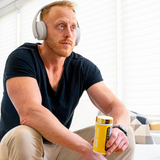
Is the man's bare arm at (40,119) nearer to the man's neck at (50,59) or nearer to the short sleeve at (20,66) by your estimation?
the short sleeve at (20,66)

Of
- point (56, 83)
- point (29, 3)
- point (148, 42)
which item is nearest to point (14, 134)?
point (56, 83)

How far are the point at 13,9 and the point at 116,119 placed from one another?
321 cm

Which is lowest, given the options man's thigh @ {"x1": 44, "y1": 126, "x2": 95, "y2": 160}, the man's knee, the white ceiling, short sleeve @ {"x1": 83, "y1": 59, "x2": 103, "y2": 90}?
man's thigh @ {"x1": 44, "y1": 126, "x2": 95, "y2": 160}

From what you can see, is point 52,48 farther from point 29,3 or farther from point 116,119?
point 29,3

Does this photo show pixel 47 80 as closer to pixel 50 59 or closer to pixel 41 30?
pixel 50 59

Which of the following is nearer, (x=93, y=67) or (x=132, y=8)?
(x=93, y=67)

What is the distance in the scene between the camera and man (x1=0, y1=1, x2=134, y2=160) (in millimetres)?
832

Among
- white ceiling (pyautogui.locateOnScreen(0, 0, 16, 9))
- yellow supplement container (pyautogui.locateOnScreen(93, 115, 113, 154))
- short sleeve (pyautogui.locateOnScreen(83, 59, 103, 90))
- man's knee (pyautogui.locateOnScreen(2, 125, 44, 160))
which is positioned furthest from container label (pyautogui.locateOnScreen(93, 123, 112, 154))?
white ceiling (pyautogui.locateOnScreen(0, 0, 16, 9))

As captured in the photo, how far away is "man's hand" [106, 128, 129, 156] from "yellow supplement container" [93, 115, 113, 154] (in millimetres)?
18

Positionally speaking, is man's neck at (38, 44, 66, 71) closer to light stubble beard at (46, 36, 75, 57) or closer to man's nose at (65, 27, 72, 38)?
light stubble beard at (46, 36, 75, 57)

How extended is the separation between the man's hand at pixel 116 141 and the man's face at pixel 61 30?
1.91ft

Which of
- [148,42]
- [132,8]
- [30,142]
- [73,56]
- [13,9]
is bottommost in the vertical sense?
[30,142]

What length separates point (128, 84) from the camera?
2113 mm

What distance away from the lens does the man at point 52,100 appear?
0.83m
